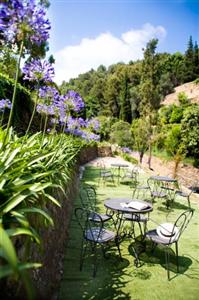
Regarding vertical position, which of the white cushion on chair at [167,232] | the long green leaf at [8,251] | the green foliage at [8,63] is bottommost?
the white cushion on chair at [167,232]

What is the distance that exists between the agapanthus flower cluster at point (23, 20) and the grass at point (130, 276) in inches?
96.2

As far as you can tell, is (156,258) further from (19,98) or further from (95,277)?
(19,98)

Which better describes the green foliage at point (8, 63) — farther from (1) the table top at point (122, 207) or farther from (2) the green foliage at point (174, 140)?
(2) the green foliage at point (174, 140)

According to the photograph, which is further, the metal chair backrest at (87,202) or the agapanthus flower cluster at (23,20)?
the metal chair backrest at (87,202)

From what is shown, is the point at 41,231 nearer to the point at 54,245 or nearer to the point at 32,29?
the point at 54,245

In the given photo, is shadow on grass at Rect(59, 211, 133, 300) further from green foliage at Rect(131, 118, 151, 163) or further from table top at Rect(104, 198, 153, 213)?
green foliage at Rect(131, 118, 151, 163)

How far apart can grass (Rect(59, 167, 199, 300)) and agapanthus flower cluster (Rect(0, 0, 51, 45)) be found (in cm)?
244

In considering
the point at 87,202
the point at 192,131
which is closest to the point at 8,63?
the point at 87,202

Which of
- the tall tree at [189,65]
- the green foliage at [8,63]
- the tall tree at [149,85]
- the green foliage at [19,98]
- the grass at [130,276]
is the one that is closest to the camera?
the grass at [130,276]

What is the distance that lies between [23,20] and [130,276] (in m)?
2.94

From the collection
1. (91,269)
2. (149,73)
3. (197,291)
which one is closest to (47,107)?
(91,269)

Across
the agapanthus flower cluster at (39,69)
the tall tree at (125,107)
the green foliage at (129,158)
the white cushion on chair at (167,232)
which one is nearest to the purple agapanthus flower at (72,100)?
the agapanthus flower cluster at (39,69)

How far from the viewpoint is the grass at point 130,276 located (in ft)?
9.77

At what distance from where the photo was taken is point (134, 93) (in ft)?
136
